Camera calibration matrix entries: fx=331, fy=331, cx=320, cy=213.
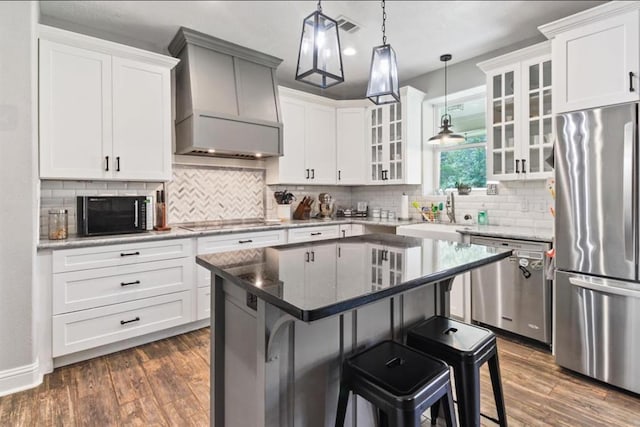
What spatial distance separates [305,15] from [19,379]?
3401mm

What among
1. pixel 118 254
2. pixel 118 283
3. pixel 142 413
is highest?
pixel 118 254

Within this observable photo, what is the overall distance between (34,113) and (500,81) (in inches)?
151

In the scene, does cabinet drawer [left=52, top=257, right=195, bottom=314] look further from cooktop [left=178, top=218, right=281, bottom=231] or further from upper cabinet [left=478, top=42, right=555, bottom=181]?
upper cabinet [left=478, top=42, right=555, bottom=181]

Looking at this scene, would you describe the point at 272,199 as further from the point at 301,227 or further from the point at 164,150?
the point at 164,150

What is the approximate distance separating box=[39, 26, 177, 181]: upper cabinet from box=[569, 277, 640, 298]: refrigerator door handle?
336 cm

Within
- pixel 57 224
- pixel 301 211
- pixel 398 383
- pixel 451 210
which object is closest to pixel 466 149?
pixel 451 210

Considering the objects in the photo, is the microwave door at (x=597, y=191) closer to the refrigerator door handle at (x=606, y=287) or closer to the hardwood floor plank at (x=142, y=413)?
A: the refrigerator door handle at (x=606, y=287)

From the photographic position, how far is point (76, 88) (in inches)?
103

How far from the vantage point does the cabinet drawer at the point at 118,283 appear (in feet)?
7.88

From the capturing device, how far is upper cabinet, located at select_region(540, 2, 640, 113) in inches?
82.4

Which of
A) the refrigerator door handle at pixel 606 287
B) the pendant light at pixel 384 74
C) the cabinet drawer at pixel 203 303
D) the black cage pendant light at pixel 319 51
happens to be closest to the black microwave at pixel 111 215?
the cabinet drawer at pixel 203 303

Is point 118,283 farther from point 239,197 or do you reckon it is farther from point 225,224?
point 239,197

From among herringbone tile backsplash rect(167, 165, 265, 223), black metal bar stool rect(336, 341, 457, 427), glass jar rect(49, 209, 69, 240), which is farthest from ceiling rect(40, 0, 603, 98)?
black metal bar stool rect(336, 341, 457, 427)

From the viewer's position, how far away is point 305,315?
2.79 feet
